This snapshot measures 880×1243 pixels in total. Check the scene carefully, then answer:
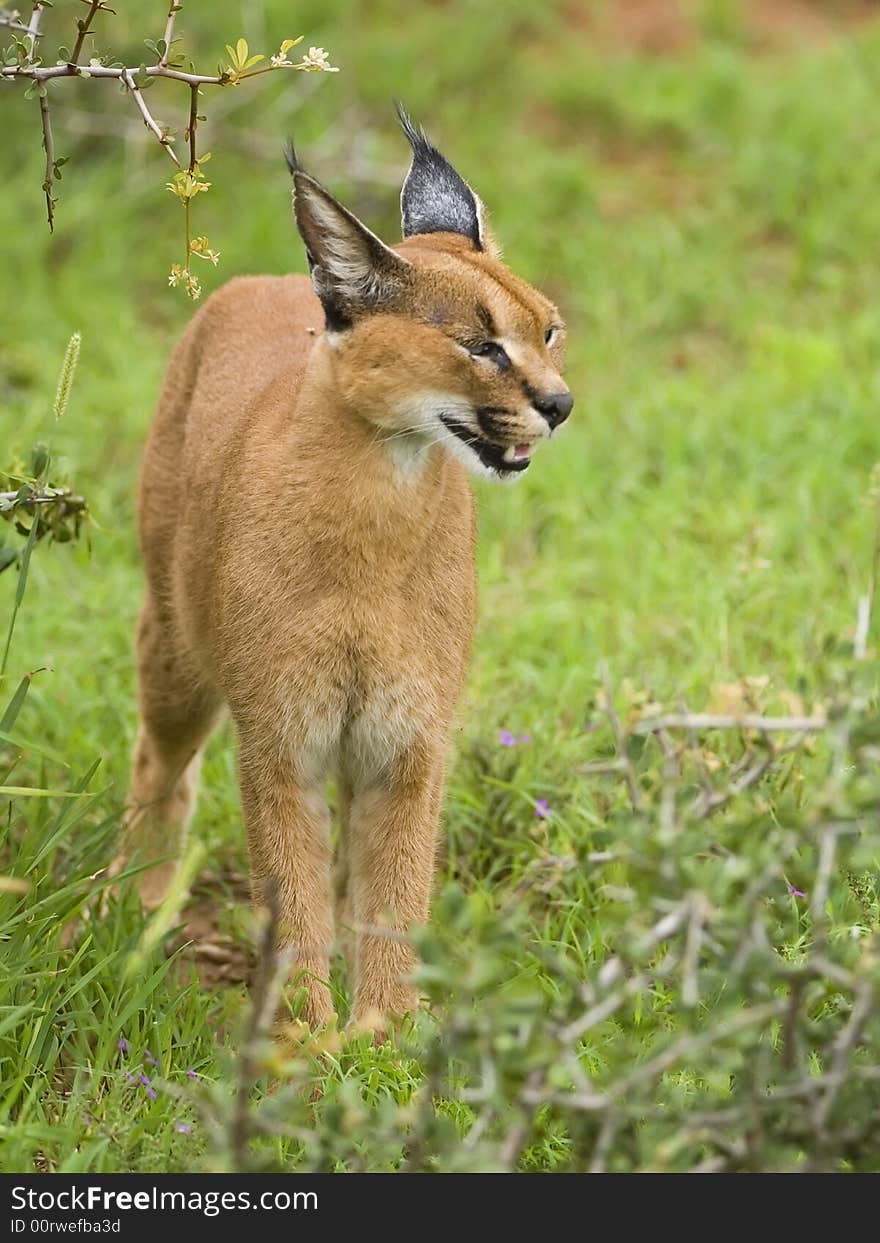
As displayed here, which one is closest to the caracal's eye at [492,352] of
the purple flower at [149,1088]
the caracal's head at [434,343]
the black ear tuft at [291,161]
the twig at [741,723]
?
the caracal's head at [434,343]

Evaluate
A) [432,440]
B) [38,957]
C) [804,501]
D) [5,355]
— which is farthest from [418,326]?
[5,355]

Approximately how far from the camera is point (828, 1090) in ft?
8.96

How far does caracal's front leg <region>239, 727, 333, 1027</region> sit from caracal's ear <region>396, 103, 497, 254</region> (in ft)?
4.08

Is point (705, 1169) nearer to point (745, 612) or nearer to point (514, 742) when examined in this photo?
point (514, 742)

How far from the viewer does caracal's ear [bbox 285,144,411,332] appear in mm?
3740

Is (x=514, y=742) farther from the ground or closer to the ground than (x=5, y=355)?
closer to the ground

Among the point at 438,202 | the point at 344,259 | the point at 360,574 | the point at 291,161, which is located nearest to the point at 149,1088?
the point at 360,574

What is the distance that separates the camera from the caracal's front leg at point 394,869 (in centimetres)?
406

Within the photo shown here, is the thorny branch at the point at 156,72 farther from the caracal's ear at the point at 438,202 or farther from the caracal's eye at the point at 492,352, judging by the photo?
the caracal's ear at the point at 438,202

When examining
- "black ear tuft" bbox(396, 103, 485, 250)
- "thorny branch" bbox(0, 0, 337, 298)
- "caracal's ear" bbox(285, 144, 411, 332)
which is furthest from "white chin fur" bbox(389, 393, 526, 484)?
"black ear tuft" bbox(396, 103, 485, 250)

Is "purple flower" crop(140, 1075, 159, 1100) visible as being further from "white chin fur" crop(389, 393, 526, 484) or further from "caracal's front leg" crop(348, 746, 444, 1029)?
"white chin fur" crop(389, 393, 526, 484)
